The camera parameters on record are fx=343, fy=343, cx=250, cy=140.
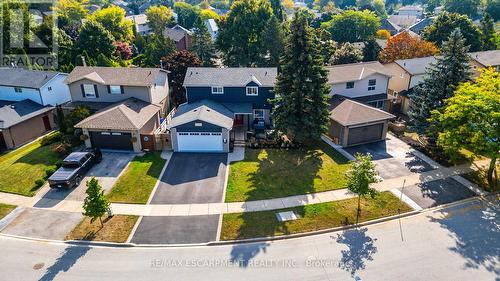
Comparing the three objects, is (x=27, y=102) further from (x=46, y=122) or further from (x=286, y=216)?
(x=286, y=216)

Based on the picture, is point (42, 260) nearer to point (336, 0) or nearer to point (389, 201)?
point (389, 201)

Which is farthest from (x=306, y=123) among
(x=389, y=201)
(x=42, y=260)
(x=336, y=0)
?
(x=336, y=0)

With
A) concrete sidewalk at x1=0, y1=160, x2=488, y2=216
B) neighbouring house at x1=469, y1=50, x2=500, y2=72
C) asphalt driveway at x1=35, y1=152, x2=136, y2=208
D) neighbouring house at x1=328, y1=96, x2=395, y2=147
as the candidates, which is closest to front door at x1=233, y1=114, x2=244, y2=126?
neighbouring house at x1=328, y1=96, x2=395, y2=147

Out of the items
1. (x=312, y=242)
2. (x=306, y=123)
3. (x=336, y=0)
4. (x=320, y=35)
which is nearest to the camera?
(x=312, y=242)

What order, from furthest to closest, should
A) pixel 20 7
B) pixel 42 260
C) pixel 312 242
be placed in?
pixel 20 7
pixel 312 242
pixel 42 260

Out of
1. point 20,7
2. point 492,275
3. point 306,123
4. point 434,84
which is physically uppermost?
point 20,7
